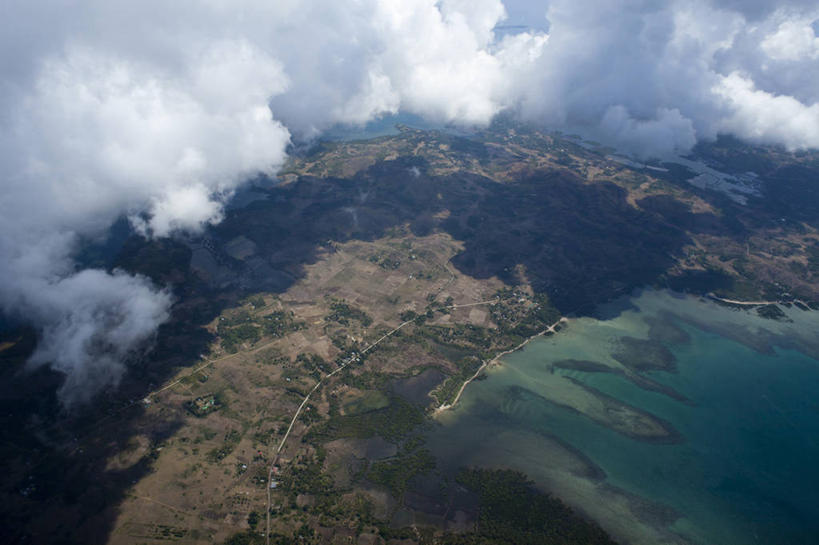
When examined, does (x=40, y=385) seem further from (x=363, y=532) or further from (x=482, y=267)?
(x=482, y=267)

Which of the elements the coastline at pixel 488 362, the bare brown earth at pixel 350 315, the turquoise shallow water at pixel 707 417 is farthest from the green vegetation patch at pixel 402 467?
the coastline at pixel 488 362

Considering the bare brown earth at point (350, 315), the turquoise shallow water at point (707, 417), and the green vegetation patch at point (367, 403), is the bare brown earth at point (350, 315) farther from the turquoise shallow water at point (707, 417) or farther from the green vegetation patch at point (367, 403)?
the turquoise shallow water at point (707, 417)

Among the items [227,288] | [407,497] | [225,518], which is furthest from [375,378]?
[227,288]

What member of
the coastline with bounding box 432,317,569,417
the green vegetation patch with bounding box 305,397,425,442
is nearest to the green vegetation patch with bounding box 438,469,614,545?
the green vegetation patch with bounding box 305,397,425,442

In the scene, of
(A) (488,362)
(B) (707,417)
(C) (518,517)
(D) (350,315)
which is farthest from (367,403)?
(B) (707,417)

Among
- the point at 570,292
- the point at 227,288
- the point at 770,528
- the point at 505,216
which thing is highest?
the point at 505,216

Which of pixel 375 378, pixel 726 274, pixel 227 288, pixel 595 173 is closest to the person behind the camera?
pixel 375 378

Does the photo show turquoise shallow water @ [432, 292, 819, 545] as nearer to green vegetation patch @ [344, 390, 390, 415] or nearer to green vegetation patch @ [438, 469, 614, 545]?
green vegetation patch @ [438, 469, 614, 545]

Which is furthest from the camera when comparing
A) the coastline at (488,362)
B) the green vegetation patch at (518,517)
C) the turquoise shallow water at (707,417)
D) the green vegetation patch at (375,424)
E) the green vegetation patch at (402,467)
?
the coastline at (488,362)
